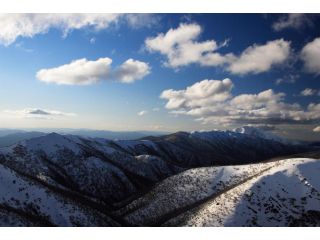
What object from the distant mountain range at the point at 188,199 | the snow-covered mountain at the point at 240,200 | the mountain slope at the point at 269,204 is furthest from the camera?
the snow-covered mountain at the point at 240,200

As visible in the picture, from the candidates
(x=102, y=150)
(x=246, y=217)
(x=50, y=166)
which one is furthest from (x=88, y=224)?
(x=102, y=150)

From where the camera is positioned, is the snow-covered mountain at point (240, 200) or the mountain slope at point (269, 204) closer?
the mountain slope at point (269, 204)

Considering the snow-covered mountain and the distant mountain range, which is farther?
the snow-covered mountain

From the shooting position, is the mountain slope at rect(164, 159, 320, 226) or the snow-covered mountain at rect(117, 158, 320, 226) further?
the snow-covered mountain at rect(117, 158, 320, 226)

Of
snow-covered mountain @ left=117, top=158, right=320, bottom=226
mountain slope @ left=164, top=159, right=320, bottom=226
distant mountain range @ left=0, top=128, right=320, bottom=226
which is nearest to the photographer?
mountain slope @ left=164, top=159, right=320, bottom=226

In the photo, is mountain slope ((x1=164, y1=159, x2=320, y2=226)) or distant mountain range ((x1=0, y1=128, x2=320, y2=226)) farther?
distant mountain range ((x1=0, y1=128, x2=320, y2=226))

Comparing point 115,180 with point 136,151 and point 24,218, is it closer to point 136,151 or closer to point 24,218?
point 24,218

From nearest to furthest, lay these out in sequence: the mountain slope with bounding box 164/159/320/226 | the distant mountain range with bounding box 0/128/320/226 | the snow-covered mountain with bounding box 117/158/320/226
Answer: the mountain slope with bounding box 164/159/320/226 → the distant mountain range with bounding box 0/128/320/226 → the snow-covered mountain with bounding box 117/158/320/226

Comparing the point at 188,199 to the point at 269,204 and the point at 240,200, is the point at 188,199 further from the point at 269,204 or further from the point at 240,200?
the point at 269,204

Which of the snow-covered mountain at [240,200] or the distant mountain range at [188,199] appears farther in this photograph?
the snow-covered mountain at [240,200]

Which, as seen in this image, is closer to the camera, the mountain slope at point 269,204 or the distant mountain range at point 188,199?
the mountain slope at point 269,204

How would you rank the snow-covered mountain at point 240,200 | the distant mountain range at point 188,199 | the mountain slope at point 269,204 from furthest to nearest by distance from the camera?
1. the snow-covered mountain at point 240,200
2. the distant mountain range at point 188,199
3. the mountain slope at point 269,204

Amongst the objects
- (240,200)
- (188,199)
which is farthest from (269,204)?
(188,199)

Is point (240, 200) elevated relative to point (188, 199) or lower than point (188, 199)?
elevated
